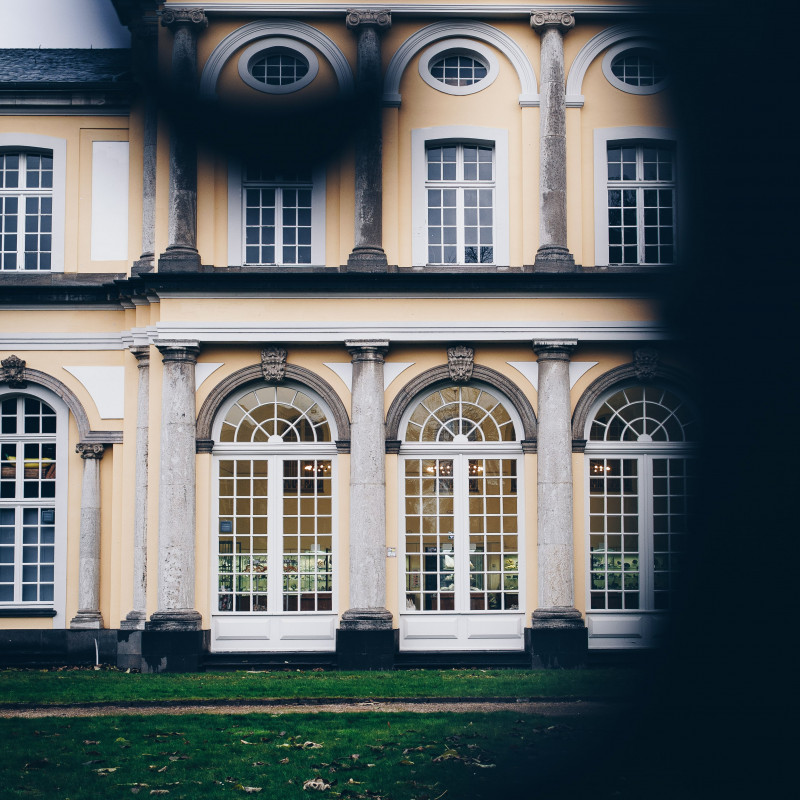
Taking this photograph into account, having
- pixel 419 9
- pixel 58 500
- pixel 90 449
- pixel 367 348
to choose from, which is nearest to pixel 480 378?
pixel 367 348

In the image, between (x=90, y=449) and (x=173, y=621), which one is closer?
(x=173, y=621)

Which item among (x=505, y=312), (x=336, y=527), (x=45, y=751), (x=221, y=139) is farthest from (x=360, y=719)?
(x=221, y=139)

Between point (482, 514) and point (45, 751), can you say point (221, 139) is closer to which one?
point (45, 751)

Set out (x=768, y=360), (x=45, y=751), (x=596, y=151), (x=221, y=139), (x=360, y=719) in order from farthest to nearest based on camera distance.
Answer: (x=596, y=151)
(x=360, y=719)
(x=45, y=751)
(x=221, y=139)
(x=768, y=360)

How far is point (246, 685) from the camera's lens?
14.7 metres

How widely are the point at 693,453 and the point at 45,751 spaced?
9810mm

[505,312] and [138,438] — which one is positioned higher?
[505,312]

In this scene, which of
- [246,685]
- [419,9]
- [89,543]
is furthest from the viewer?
[89,543]

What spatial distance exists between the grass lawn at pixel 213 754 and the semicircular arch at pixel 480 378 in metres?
6.42

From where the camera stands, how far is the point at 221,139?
1.23 metres

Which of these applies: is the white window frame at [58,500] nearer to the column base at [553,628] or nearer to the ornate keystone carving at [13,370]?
the ornate keystone carving at [13,370]

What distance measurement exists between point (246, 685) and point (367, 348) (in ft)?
18.2

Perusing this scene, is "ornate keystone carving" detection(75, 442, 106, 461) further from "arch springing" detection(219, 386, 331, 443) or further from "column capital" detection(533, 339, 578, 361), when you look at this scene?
"column capital" detection(533, 339, 578, 361)

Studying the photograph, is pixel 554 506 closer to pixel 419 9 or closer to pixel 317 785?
pixel 317 785
